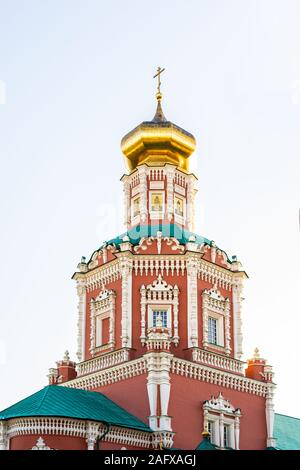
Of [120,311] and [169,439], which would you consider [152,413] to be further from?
[120,311]

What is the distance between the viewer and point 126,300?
2672cm

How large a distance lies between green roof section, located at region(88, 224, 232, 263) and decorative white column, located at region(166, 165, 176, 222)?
0.52 metres

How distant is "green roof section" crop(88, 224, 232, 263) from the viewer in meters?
28.3

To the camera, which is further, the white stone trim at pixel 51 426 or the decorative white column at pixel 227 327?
the decorative white column at pixel 227 327

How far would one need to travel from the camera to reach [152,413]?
2434cm

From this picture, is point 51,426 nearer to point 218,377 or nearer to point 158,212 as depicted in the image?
point 218,377

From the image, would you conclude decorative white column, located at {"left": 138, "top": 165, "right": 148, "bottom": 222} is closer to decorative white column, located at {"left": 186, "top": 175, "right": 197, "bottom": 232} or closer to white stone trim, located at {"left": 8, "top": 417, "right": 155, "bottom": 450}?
decorative white column, located at {"left": 186, "top": 175, "right": 197, "bottom": 232}

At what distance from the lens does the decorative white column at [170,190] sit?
2922 centimetres

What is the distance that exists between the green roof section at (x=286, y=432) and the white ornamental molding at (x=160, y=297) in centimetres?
603

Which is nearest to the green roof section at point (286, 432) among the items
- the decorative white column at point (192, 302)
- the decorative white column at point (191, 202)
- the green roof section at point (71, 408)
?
the decorative white column at point (192, 302)

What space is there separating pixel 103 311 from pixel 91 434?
225 inches

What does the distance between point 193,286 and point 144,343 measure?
252cm

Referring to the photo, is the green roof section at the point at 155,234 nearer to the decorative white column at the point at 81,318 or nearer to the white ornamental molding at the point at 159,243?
the white ornamental molding at the point at 159,243

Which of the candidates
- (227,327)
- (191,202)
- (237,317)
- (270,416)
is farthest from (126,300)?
(270,416)
